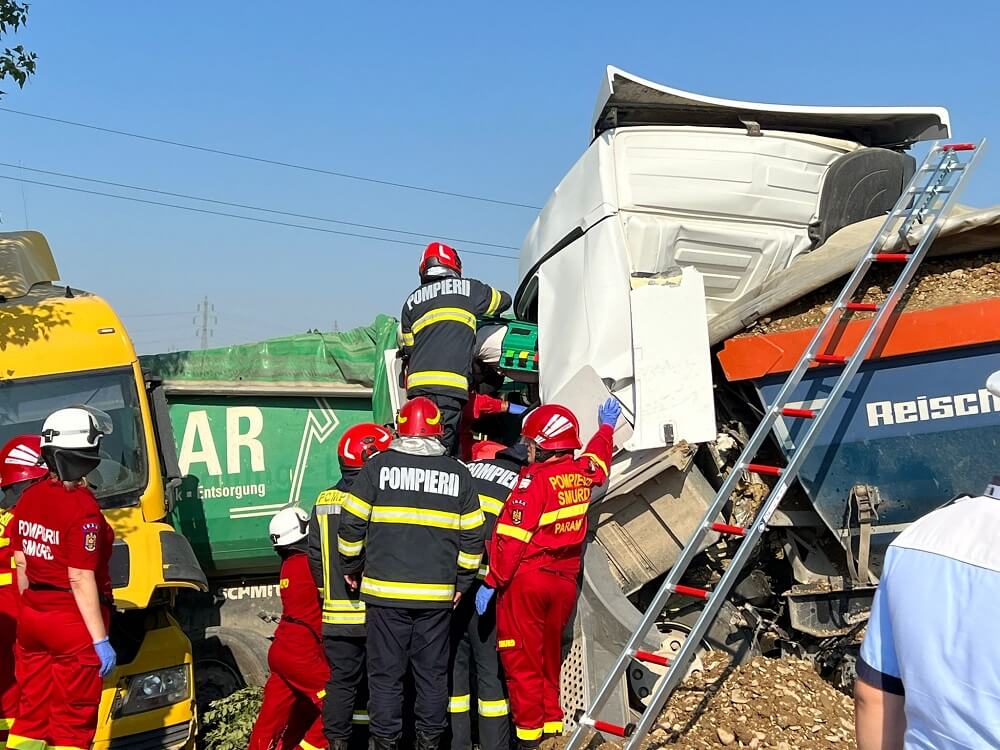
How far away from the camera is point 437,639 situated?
15.7ft

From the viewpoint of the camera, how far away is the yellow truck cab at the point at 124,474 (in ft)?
16.2

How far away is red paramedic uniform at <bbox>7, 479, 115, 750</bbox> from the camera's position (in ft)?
14.6

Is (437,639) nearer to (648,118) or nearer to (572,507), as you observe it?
(572,507)

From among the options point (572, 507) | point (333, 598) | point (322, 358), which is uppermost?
point (322, 358)

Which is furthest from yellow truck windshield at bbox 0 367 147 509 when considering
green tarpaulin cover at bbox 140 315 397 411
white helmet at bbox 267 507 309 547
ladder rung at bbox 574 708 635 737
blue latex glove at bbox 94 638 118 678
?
ladder rung at bbox 574 708 635 737

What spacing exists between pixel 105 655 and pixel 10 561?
84cm

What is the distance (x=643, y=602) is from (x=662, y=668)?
601 millimetres

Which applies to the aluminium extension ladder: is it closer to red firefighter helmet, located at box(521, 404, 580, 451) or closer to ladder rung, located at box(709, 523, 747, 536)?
ladder rung, located at box(709, 523, 747, 536)

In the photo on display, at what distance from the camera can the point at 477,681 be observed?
17.1 ft

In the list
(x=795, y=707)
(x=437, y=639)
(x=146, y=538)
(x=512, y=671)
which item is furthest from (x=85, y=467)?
(x=795, y=707)

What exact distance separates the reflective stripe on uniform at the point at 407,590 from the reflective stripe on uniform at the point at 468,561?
14 cm

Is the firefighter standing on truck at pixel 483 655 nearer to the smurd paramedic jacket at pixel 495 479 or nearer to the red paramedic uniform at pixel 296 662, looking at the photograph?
the smurd paramedic jacket at pixel 495 479

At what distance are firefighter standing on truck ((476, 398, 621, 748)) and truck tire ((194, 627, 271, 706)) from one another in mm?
2275

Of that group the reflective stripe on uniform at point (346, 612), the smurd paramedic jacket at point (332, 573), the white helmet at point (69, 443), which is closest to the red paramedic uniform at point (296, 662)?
the smurd paramedic jacket at point (332, 573)
